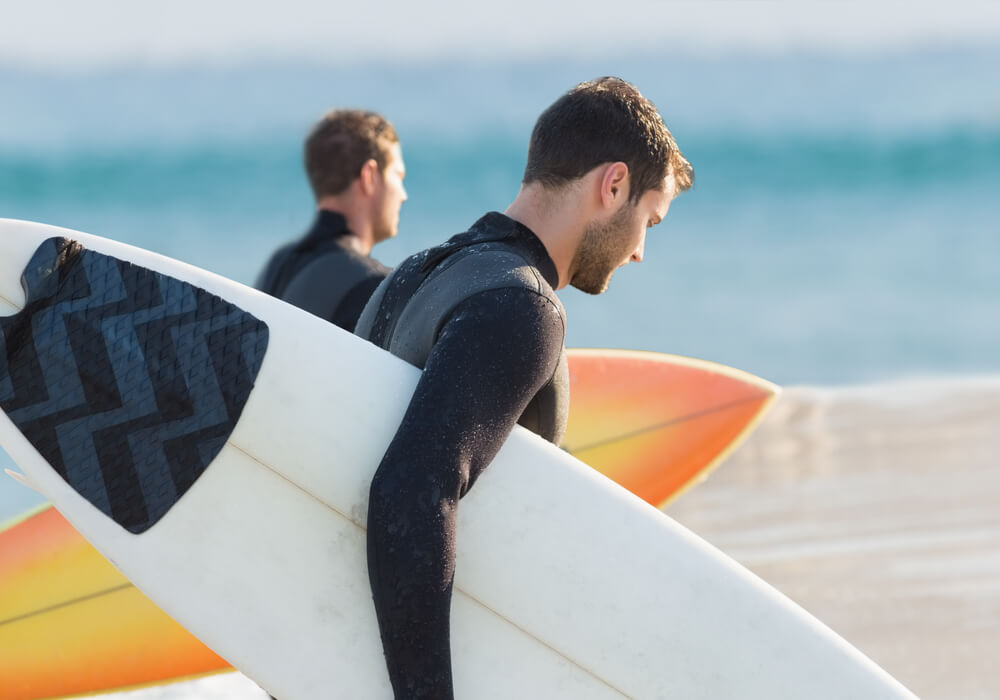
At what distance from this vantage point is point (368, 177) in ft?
10.5

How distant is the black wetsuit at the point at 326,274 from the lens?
2865 millimetres

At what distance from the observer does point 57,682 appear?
3.11 metres

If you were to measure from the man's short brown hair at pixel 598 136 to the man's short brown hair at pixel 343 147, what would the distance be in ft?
5.45

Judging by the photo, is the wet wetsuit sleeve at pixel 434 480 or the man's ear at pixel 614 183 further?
the man's ear at pixel 614 183

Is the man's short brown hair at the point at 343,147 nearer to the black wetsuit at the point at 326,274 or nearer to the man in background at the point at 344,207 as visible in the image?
the man in background at the point at 344,207

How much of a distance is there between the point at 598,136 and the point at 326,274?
59.1 inches

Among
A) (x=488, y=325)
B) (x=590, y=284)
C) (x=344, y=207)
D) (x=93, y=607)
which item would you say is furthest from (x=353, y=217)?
(x=488, y=325)

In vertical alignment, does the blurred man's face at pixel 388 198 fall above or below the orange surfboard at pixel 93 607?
above

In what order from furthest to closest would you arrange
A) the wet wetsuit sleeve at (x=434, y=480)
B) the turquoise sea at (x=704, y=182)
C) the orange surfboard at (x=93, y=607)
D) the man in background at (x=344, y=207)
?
the turquoise sea at (x=704, y=182)
the orange surfboard at (x=93, y=607)
the man in background at (x=344, y=207)
the wet wetsuit sleeve at (x=434, y=480)

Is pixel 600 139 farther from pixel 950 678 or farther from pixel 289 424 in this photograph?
pixel 950 678

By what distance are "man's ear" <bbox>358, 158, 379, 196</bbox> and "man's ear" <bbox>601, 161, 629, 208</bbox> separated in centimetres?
170

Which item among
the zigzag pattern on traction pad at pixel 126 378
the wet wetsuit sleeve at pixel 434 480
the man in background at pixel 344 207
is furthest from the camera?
the man in background at pixel 344 207

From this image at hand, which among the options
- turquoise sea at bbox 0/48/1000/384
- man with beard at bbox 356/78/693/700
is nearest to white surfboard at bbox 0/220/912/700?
man with beard at bbox 356/78/693/700

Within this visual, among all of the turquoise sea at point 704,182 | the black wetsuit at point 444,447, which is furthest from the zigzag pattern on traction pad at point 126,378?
the turquoise sea at point 704,182
